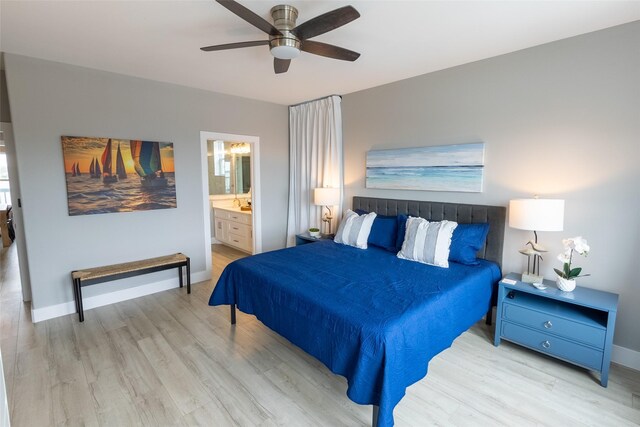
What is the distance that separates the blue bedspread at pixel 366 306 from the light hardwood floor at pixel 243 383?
32 centimetres

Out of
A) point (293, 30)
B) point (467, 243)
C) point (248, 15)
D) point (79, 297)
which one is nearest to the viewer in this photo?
point (248, 15)

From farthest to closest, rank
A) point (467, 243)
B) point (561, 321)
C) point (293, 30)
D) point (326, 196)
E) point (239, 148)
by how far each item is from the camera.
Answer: point (239, 148), point (326, 196), point (467, 243), point (561, 321), point (293, 30)

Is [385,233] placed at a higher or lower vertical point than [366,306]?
higher

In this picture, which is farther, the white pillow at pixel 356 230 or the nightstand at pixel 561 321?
the white pillow at pixel 356 230

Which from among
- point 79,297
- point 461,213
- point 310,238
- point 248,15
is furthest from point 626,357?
point 79,297

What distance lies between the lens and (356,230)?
11.6ft

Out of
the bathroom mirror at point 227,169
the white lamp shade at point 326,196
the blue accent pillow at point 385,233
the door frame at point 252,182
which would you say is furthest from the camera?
the bathroom mirror at point 227,169

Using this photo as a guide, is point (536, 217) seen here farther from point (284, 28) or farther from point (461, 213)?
point (284, 28)

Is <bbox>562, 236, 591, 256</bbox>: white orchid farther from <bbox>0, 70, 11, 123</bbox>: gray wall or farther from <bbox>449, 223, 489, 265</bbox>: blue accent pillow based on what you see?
<bbox>0, 70, 11, 123</bbox>: gray wall

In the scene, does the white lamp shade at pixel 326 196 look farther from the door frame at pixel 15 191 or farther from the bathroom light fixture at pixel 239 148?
the door frame at pixel 15 191

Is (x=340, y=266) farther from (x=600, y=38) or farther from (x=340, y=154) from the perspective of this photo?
(x=600, y=38)

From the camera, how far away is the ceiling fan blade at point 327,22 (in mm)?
1709

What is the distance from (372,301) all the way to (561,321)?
60.0 inches

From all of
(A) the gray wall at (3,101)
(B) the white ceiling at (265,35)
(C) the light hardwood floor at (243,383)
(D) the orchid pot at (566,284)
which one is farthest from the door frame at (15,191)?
(D) the orchid pot at (566,284)
